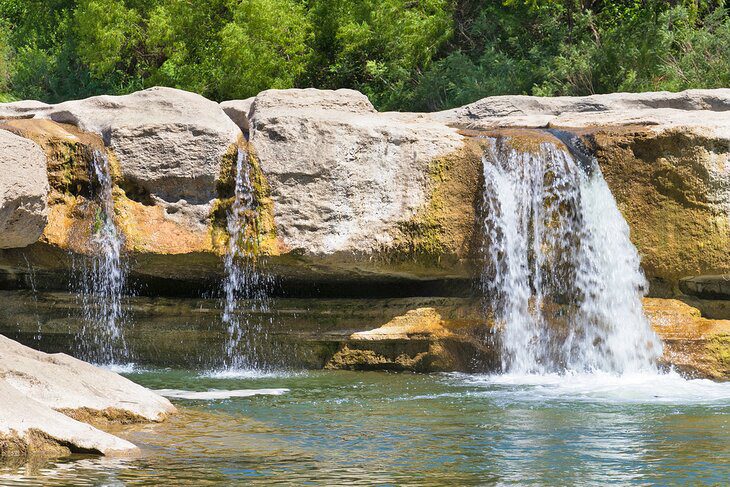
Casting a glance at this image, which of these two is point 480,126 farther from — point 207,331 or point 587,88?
point 587,88

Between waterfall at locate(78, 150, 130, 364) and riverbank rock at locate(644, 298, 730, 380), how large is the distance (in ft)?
18.1

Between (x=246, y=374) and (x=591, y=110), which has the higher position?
(x=591, y=110)

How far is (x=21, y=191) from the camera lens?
1089 cm

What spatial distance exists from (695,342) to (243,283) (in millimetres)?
4637

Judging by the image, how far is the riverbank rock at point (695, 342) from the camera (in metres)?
11.6

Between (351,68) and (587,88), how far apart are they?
5.85 m

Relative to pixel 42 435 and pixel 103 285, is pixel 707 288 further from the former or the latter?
pixel 42 435

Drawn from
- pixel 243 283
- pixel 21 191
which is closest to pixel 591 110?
pixel 243 283

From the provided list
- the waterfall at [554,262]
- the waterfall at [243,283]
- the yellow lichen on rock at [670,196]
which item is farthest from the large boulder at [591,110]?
the waterfall at [243,283]

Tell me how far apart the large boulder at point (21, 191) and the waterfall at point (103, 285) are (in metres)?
0.62

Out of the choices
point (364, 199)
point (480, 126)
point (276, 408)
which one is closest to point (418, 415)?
point (276, 408)

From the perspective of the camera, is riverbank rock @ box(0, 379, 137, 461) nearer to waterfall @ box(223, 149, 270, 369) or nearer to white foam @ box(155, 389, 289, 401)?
white foam @ box(155, 389, 289, 401)

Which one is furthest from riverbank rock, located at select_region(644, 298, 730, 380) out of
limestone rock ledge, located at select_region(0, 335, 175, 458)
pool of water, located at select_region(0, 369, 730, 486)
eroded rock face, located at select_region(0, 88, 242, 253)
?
limestone rock ledge, located at select_region(0, 335, 175, 458)

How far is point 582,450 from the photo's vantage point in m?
7.26
